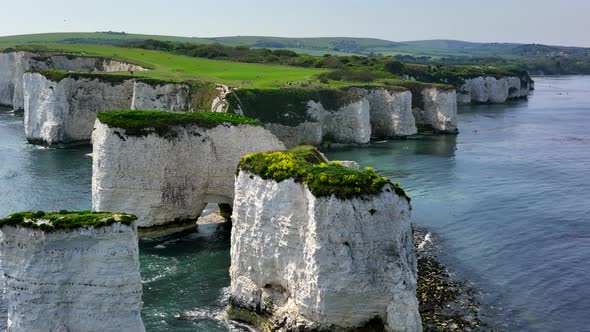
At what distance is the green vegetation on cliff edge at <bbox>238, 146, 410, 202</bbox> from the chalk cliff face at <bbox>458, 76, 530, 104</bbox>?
123 metres

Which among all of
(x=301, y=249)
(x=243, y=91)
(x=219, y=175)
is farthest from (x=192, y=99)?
(x=301, y=249)

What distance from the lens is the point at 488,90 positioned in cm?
14975

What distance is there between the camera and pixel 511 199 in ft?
173

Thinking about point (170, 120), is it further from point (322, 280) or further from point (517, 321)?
point (517, 321)

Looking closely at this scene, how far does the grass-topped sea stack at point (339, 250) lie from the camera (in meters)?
26.2

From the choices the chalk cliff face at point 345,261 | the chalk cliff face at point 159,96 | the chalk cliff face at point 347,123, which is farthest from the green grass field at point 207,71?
the chalk cliff face at point 345,261

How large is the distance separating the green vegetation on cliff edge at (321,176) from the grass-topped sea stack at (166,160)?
1097cm

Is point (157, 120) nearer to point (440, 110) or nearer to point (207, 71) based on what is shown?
point (207, 71)

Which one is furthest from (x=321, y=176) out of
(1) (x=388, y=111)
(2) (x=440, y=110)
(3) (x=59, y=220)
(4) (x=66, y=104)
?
(2) (x=440, y=110)

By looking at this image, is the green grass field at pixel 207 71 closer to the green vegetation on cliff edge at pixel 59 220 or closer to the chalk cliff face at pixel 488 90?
the green vegetation on cliff edge at pixel 59 220

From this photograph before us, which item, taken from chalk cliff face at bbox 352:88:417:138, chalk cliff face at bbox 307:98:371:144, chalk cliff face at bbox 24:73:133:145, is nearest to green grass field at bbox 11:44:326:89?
chalk cliff face at bbox 24:73:133:145

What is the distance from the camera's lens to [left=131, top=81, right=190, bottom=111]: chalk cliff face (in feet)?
236

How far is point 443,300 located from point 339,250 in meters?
9.45

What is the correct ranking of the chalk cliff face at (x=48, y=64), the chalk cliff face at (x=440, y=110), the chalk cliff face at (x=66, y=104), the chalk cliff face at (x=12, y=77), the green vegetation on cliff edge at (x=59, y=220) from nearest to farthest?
the green vegetation on cliff edge at (x=59, y=220), the chalk cliff face at (x=66, y=104), the chalk cliff face at (x=440, y=110), the chalk cliff face at (x=48, y=64), the chalk cliff face at (x=12, y=77)
